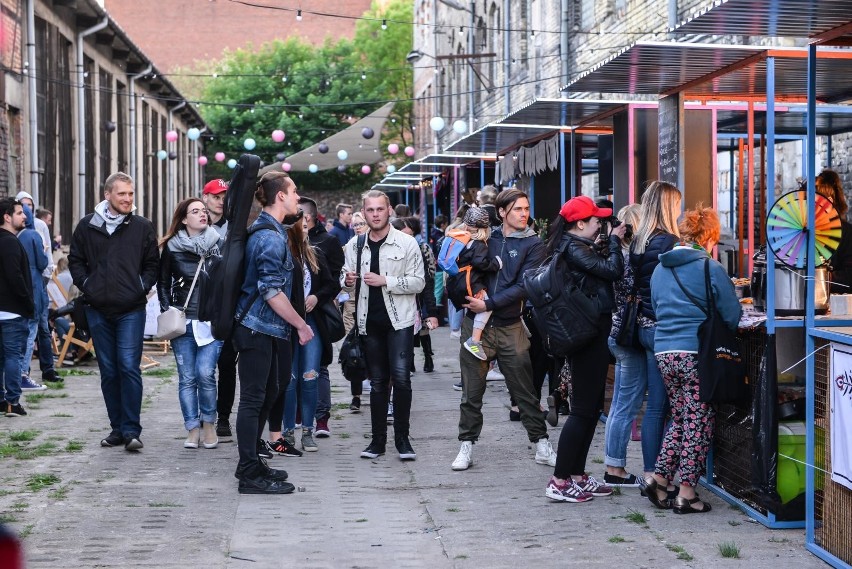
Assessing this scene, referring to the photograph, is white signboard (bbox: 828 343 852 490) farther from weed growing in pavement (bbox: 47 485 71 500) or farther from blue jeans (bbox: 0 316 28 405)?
blue jeans (bbox: 0 316 28 405)

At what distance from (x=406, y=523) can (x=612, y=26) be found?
14.7 m

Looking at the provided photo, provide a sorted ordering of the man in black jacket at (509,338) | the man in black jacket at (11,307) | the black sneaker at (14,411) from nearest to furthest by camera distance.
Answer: the man in black jacket at (509,338), the man in black jacket at (11,307), the black sneaker at (14,411)

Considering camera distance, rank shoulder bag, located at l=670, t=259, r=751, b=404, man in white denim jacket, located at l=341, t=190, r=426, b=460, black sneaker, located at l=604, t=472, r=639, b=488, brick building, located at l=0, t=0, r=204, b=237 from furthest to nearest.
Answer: brick building, located at l=0, t=0, r=204, b=237, man in white denim jacket, located at l=341, t=190, r=426, b=460, black sneaker, located at l=604, t=472, r=639, b=488, shoulder bag, located at l=670, t=259, r=751, b=404

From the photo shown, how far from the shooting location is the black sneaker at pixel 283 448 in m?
8.39

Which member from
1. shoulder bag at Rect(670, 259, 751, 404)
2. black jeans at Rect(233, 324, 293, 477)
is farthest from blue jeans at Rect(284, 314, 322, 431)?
shoulder bag at Rect(670, 259, 751, 404)

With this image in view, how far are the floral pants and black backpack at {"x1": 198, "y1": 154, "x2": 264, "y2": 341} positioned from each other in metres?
2.47

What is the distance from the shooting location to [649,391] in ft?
22.8

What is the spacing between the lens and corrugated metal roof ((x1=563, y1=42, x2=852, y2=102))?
25.8 ft

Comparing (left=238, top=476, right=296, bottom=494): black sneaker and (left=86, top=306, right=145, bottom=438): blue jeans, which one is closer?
(left=238, top=476, right=296, bottom=494): black sneaker

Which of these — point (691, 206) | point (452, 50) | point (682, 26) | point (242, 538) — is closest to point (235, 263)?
point (242, 538)

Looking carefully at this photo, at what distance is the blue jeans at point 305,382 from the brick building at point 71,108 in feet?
32.0

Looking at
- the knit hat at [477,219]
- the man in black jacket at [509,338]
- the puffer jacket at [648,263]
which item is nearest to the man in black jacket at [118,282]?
the knit hat at [477,219]

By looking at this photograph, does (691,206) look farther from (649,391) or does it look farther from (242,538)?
(242,538)

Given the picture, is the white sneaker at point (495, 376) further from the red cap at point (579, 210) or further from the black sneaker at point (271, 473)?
the red cap at point (579, 210)
